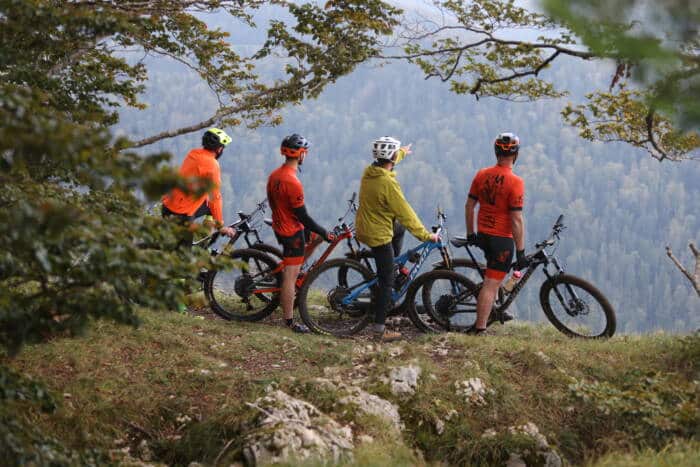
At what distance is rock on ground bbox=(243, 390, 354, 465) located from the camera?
5.54 meters

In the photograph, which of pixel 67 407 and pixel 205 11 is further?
pixel 205 11

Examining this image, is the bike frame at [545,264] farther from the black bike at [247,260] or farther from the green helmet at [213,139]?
the green helmet at [213,139]

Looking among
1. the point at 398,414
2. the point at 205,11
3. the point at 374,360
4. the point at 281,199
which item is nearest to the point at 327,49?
the point at 205,11

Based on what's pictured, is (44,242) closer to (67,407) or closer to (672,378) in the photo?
(67,407)

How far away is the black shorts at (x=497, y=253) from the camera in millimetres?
8672

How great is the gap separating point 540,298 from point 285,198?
3643mm

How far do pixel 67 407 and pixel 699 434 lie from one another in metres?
5.62

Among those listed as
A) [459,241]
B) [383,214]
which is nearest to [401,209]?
[383,214]

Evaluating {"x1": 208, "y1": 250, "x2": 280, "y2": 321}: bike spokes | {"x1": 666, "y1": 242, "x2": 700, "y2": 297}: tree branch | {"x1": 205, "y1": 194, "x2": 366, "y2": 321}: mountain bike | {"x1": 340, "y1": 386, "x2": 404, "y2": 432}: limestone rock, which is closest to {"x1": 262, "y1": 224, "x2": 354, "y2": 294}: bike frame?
{"x1": 205, "y1": 194, "x2": 366, "y2": 321}: mountain bike

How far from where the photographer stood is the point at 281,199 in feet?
28.6

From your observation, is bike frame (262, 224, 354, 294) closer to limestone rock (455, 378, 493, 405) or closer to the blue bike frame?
the blue bike frame

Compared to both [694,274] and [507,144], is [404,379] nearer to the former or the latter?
[507,144]

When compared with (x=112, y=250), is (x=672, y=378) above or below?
below

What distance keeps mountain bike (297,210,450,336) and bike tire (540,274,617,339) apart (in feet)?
4.68
